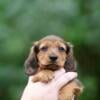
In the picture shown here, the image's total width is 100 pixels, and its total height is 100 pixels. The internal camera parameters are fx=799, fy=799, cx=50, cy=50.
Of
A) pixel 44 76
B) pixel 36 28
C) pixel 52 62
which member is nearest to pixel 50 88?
pixel 44 76

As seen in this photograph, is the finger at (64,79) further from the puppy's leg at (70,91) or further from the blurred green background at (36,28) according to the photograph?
the blurred green background at (36,28)

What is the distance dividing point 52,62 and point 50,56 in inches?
2.2

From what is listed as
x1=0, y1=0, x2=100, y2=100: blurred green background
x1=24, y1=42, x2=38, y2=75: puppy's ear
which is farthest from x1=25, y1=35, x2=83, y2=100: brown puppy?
x1=0, y1=0, x2=100, y2=100: blurred green background

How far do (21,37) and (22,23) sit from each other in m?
0.27

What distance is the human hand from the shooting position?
264 inches

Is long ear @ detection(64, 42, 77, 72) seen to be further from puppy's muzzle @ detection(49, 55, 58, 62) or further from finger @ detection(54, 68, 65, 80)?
puppy's muzzle @ detection(49, 55, 58, 62)

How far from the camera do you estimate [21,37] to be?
10.7m

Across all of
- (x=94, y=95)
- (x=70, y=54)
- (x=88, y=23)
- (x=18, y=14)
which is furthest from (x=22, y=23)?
(x=70, y=54)

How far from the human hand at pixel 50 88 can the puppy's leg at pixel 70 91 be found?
0.04 meters

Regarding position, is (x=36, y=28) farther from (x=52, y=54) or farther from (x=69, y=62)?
(x=52, y=54)

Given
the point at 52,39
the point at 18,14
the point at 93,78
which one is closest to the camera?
the point at 52,39

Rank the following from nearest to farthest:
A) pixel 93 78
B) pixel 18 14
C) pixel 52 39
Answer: pixel 52 39 < pixel 18 14 < pixel 93 78

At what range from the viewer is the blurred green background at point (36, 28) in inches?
410

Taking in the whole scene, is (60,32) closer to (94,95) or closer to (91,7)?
(91,7)
